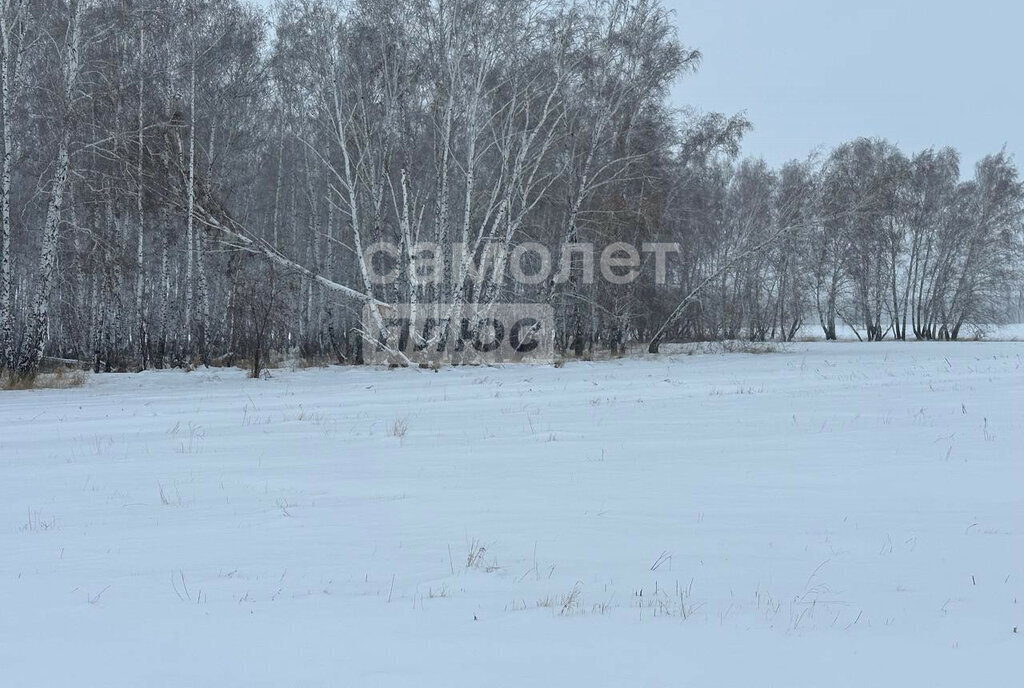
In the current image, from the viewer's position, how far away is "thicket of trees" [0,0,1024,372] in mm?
16047

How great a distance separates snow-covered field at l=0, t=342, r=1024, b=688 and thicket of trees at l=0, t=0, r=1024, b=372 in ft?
28.8

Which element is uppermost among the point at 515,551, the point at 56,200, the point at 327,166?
the point at 327,166

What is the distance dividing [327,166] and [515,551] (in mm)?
15782

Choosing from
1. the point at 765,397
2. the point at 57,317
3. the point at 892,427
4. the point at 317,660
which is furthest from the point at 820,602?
the point at 57,317

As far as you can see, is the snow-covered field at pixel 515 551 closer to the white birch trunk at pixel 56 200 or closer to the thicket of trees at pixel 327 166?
the white birch trunk at pixel 56 200

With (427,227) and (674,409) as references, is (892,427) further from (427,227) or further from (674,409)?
(427,227)

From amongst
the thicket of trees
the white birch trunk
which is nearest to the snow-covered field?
the white birch trunk

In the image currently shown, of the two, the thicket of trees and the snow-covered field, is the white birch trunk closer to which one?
the thicket of trees

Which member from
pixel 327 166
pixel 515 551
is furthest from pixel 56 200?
pixel 515 551

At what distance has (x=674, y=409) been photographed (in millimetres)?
10477

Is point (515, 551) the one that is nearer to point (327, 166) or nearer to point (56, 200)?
point (56, 200)

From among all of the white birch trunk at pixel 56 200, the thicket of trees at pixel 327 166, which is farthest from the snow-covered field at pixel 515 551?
the thicket of trees at pixel 327 166

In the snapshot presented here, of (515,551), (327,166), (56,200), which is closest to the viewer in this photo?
(515,551)

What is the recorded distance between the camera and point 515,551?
173 inches
